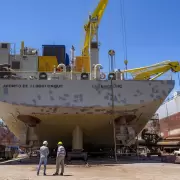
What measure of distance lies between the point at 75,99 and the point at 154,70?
634 centimetres

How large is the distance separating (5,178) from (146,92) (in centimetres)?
1039

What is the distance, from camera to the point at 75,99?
16.4 meters


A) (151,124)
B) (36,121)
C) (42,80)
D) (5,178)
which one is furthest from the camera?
(151,124)

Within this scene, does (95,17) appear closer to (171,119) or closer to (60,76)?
(60,76)

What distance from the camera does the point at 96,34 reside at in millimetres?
24094

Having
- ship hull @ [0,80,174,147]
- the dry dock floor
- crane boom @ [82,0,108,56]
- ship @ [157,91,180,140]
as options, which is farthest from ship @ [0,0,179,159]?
ship @ [157,91,180,140]

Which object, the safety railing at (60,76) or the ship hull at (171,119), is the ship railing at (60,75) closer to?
the safety railing at (60,76)

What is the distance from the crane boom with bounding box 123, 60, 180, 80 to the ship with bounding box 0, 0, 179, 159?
7cm

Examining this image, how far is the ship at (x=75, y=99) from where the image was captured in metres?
16.3

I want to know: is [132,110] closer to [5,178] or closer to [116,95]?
[116,95]

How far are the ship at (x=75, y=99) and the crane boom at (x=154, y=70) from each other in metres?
0.07

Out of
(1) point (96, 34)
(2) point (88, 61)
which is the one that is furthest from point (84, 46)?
(2) point (88, 61)

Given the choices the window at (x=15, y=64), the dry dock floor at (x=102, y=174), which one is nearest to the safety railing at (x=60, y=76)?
the window at (x=15, y=64)

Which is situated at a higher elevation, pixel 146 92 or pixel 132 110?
pixel 146 92
